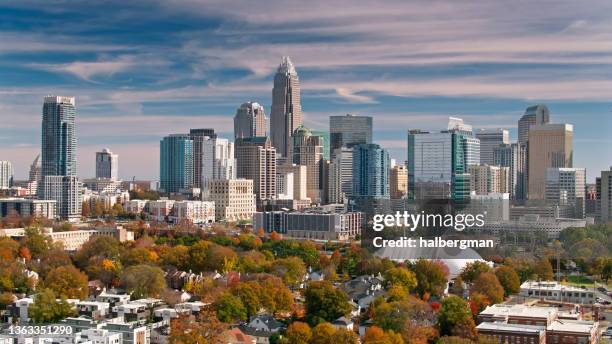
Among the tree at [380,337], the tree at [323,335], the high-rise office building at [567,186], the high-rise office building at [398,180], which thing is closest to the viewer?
the tree at [380,337]

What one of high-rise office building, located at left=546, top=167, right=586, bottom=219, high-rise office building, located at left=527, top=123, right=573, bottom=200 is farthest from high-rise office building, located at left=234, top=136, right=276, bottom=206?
high-rise office building, located at left=546, top=167, right=586, bottom=219

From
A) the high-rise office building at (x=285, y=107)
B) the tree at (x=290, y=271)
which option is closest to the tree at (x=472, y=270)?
the tree at (x=290, y=271)

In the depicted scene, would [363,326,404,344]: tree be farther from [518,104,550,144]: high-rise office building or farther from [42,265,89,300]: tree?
[518,104,550,144]: high-rise office building

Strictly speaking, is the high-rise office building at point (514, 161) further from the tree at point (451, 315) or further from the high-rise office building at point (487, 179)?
the tree at point (451, 315)

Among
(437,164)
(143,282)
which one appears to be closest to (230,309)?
(143,282)

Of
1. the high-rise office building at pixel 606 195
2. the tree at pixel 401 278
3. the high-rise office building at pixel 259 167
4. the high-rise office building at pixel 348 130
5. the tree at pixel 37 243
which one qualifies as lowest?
the tree at pixel 401 278

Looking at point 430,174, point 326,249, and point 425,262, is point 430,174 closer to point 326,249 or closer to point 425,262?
point 326,249
